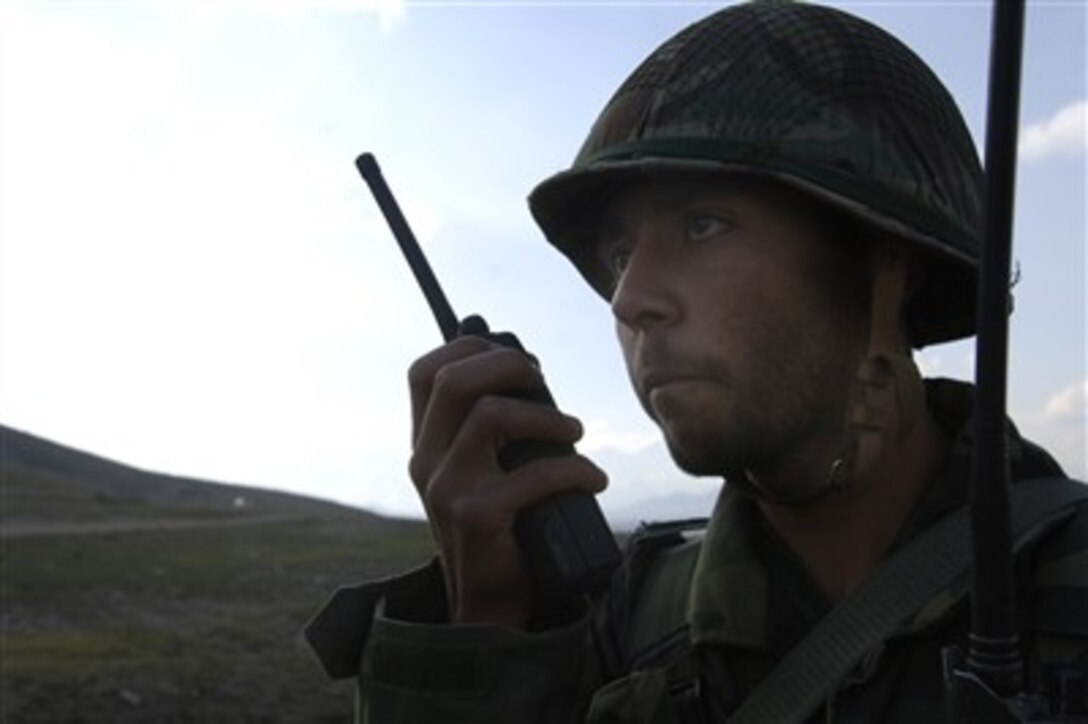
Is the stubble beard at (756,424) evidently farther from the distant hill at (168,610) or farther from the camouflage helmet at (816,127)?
the distant hill at (168,610)

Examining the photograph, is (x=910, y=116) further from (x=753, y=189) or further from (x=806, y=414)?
(x=806, y=414)

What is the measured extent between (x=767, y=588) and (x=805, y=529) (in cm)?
17

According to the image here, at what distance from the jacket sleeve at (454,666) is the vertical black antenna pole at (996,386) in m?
1.08

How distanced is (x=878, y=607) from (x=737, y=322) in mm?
714

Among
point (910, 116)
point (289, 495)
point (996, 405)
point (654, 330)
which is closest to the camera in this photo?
point (996, 405)

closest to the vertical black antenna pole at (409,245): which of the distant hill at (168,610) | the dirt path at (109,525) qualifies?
the distant hill at (168,610)

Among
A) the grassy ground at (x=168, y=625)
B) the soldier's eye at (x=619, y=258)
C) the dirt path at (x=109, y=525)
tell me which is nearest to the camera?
the soldier's eye at (x=619, y=258)

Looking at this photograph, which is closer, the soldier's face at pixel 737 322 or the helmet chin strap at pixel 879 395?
the soldier's face at pixel 737 322

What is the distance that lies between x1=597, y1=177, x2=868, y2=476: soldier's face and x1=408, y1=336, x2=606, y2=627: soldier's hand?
238 mm

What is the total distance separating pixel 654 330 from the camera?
281 centimetres

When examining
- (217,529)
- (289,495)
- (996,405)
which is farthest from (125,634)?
(289,495)

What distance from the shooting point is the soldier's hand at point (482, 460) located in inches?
111

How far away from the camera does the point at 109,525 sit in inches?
2685

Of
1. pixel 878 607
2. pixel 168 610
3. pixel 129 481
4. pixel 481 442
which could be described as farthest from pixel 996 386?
pixel 129 481
